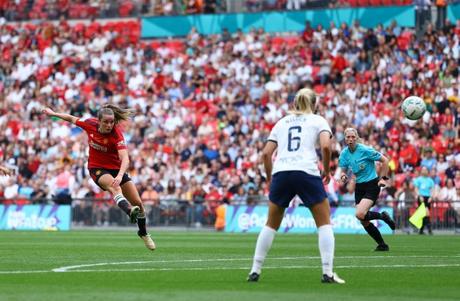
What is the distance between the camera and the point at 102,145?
61.6ft

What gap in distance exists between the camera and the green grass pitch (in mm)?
11094

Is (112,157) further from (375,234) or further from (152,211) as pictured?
(152,211)

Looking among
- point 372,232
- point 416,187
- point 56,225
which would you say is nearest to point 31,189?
point 56,225

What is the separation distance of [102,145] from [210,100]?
2353 cm

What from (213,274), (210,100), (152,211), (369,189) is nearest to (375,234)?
(369,189)

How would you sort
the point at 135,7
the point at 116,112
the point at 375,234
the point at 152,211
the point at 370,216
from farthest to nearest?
the point at 135,7 → the point at 152,211 → the point at 370,216 → the point at 375,234 → the point at 116,112

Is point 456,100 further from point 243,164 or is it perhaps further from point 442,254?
point 442,254

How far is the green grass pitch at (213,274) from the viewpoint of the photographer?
36.4 feet

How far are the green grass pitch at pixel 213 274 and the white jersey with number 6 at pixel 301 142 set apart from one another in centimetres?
133

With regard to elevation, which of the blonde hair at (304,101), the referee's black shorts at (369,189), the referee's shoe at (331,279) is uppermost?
the blonde hair at (304,101)

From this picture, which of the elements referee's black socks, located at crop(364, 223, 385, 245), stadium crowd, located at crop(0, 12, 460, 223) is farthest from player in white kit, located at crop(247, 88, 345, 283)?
stadium crowd, located at crop(0, 12, 460, 223)

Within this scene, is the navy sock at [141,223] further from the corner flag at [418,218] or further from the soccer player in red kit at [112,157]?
the corner flag at [418,218]

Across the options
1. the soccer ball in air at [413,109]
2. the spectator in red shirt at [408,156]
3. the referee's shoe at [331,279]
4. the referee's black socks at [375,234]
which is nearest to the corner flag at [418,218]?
the spectator in red shirt at [408,156]

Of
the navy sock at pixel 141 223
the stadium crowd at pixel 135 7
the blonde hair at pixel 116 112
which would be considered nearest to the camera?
the blonde hair at pixel 116 112
